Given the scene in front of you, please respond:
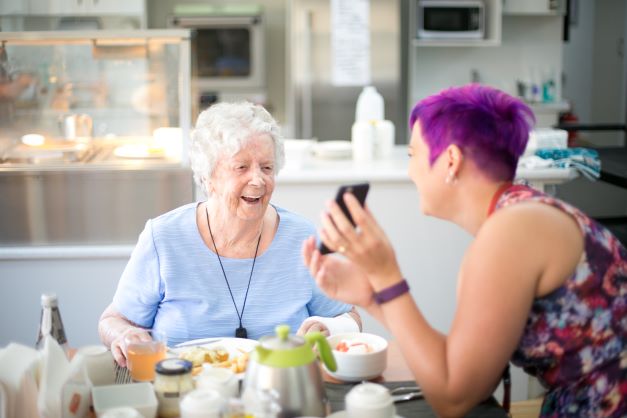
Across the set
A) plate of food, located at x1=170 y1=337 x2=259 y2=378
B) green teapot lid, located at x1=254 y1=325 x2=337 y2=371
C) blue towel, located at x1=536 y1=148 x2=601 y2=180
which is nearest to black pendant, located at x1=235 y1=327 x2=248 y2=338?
plate of food, located at x1=170 y1=337 x2=259 y2=378

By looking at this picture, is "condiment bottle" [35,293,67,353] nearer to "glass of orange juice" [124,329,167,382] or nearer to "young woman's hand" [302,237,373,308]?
"glass of orange juice" [124,329,167,382]

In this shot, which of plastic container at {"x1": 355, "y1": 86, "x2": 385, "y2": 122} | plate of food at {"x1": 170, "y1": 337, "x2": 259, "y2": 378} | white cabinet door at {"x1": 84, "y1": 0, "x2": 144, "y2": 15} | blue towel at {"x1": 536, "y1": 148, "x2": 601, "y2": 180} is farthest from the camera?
white cabinet door at {"x1": 84, "y1": 0, "x2": 144, "y2": 15}

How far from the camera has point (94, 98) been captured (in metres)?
3.13

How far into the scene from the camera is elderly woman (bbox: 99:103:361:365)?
6.65 ft

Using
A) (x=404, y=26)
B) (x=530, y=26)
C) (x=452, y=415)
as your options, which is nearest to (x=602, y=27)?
(x=530, y=26)

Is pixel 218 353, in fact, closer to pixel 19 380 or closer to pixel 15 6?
pixel 19 380

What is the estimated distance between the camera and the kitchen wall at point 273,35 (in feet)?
19.7

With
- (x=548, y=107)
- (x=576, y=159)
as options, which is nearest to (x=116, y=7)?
(x=548, y=107)

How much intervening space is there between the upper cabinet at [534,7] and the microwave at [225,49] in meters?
1.74

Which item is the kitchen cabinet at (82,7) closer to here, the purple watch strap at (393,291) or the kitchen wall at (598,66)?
the kitchen wall at (598,66)

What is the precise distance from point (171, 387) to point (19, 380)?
264mm

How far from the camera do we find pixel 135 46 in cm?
303

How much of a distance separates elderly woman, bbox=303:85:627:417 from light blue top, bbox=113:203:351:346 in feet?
1.74

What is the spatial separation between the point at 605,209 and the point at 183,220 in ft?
13.3
